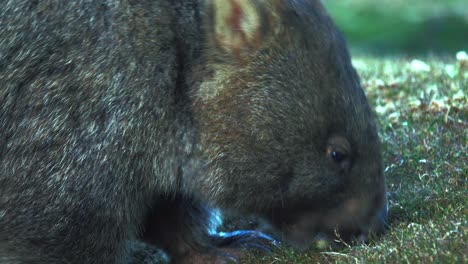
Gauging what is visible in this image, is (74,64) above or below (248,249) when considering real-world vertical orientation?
above

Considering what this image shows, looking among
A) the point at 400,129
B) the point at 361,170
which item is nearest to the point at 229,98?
the point at 361,170

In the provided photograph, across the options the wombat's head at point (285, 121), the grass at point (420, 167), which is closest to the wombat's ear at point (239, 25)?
the wombat's head at point (285, 121)

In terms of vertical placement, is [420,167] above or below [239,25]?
below

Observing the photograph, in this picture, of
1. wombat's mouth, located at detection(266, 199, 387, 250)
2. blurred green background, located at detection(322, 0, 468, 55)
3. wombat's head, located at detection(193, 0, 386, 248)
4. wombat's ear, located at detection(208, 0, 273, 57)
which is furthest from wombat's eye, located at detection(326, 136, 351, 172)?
blurred green background, located at detection(322, 0, 468, 55)

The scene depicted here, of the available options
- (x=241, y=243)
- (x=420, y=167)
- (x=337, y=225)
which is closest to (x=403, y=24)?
(x=420, y=167)

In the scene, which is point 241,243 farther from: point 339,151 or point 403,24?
point 403,24

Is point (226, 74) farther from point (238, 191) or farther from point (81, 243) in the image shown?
point (81, 243)
